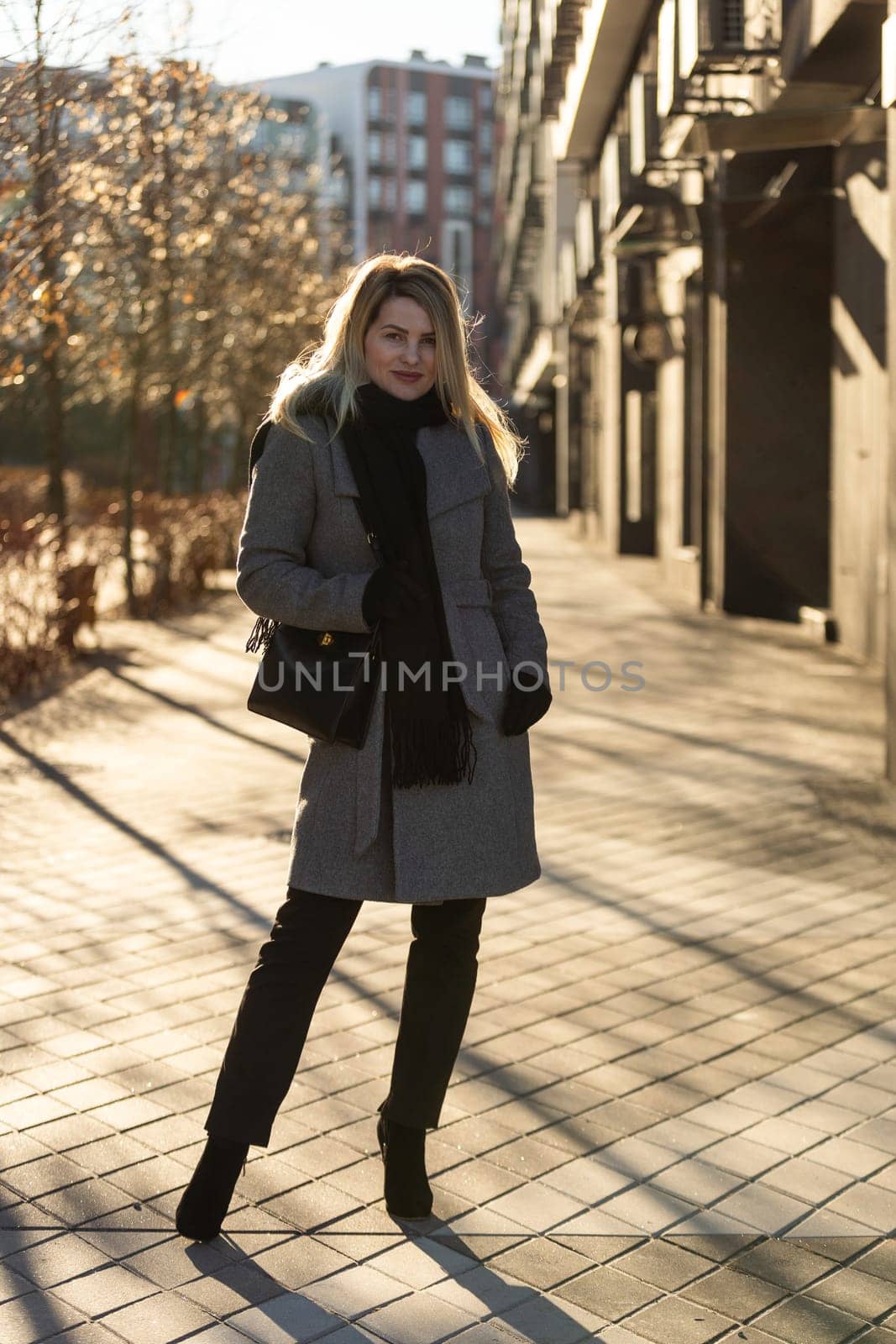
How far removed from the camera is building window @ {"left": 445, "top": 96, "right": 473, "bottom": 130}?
379 feet

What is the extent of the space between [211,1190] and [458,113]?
118 meters

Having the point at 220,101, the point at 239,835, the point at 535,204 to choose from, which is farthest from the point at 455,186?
the point at 239,835

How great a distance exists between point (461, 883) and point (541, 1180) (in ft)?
2.52

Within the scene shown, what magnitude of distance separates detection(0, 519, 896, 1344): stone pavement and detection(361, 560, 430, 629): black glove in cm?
122

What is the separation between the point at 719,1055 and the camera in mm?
4637

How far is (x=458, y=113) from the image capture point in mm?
115500

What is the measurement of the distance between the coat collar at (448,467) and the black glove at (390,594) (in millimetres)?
168

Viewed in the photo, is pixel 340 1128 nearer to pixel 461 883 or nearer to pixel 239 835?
pixel 461 883

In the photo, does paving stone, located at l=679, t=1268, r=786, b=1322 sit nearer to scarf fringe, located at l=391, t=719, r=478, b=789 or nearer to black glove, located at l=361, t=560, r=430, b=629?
scarf fringe, located at l=391, t=719, r=478, b=789

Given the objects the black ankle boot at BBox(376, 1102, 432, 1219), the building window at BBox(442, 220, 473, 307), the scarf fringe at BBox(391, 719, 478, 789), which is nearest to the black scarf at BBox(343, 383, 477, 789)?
the scarf fringe at BBox(391, 719, 478, 789)

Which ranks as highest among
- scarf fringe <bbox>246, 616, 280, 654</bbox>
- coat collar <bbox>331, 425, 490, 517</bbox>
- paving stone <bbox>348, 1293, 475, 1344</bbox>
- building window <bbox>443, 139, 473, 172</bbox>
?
building window <bbox>443, 139, 473, 172</bbox>

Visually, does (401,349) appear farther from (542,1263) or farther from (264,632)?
Answer: (542,1263)

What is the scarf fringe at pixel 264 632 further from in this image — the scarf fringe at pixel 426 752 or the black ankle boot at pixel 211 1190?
the black ankle boot at pixel 211 1190

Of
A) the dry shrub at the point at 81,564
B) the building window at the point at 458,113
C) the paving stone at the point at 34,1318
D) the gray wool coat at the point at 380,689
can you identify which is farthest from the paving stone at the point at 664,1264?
the building window at the point at 458,113
